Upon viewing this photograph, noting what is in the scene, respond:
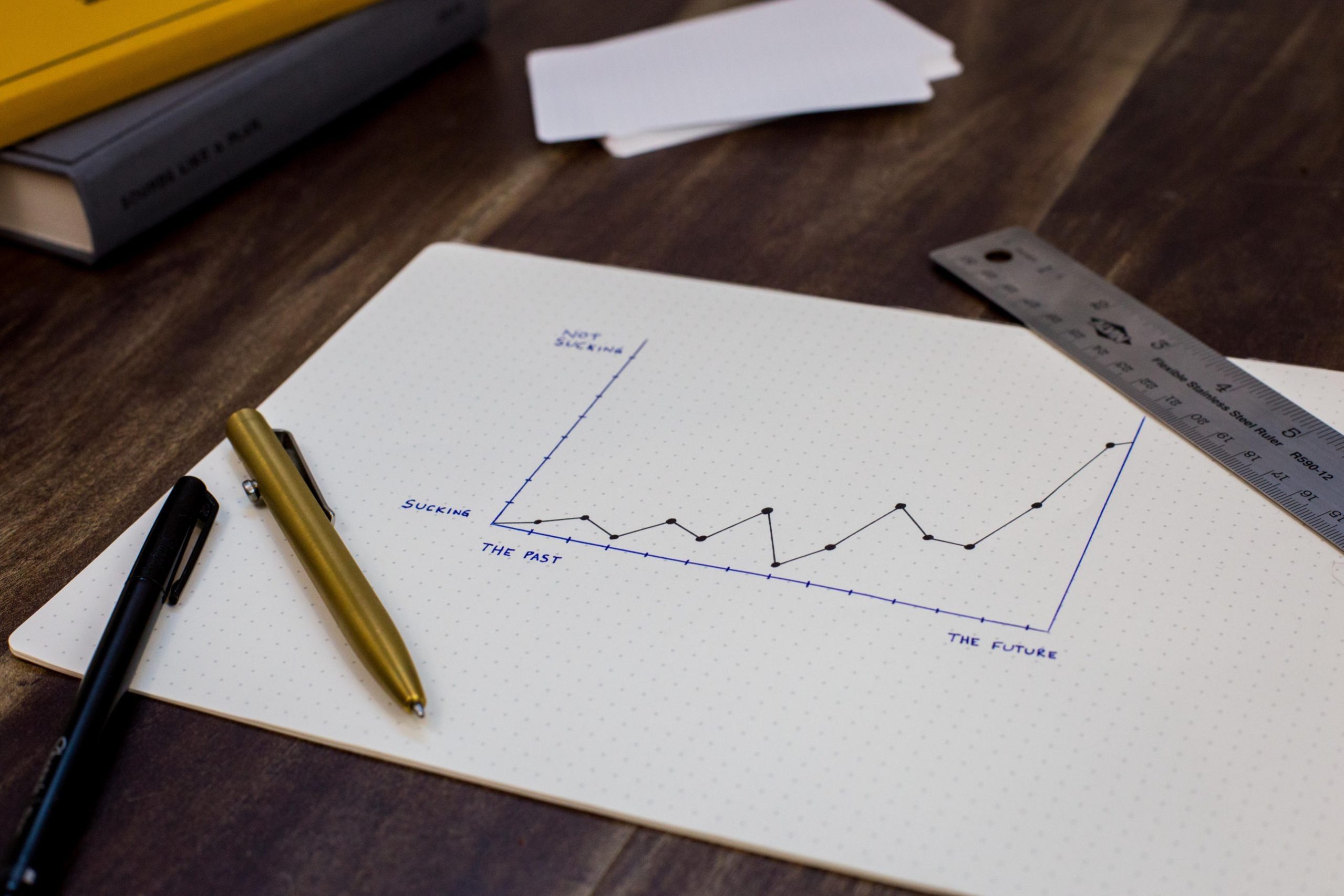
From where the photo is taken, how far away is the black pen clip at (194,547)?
58 centimetres

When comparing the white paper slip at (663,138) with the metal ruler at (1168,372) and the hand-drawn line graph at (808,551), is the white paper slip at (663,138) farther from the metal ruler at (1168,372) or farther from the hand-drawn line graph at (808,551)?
the hand-drawn line graph at (808,551)

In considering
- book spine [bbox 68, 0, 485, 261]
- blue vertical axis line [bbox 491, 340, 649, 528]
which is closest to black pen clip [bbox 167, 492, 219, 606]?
blue vertical axis line [bbox 491, 340, 649, 528]

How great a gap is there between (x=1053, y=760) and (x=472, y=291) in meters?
0.51

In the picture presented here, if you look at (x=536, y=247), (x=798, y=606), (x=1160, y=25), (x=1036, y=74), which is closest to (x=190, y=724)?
(x=798, y=606)

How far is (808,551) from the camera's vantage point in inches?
22.7

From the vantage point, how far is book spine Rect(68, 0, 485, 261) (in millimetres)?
839

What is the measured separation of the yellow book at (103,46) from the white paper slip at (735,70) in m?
0.25

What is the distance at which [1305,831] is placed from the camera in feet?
1.46

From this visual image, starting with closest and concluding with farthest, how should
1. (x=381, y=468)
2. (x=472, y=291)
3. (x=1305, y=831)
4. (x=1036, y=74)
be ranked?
(x=1305, y=831) < (x=381, y=468) < (x=472, y=291) < (x=1036, y=74)

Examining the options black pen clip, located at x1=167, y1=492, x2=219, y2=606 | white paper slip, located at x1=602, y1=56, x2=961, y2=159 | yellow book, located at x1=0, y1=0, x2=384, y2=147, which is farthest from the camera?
white paper slip, located at x1=602, y1=56, x2=961, y2=159

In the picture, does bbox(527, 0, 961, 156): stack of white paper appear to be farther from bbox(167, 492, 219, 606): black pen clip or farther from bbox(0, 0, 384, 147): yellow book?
bbox(167, 492, 219, 606): black pen clip

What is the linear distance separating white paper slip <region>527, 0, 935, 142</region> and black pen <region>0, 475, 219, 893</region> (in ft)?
1.66

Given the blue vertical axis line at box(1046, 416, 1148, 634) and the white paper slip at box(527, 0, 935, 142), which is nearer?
the blue vertical axis line at box(1046, 416, 1148, 634)

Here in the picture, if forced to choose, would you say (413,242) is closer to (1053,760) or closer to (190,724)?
(190,724)
